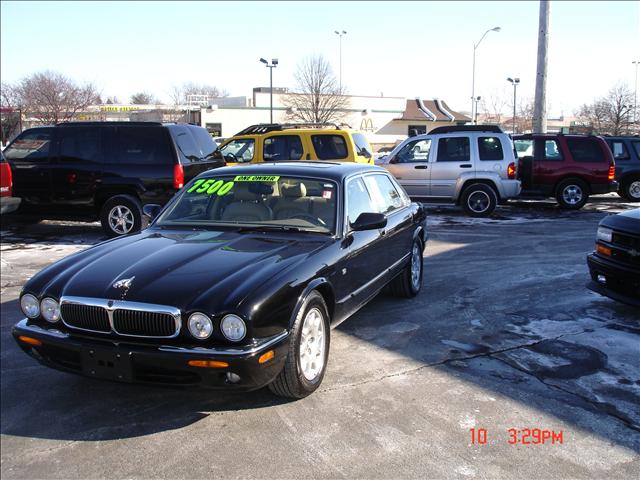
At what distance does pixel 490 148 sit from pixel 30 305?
37.5ft

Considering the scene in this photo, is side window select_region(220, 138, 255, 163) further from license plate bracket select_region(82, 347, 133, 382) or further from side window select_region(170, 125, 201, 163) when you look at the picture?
license plate bracket select_region(82, 347, 133, 382)

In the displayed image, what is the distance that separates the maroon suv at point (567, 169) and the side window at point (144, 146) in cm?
913

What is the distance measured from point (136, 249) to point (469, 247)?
22.2 feet

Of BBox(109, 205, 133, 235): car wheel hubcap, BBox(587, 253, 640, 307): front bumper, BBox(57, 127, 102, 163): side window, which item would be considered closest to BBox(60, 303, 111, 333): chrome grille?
BBox(587, 253, 640, 307): front bumper

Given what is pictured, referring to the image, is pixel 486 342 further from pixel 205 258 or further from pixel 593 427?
pixel 205 258

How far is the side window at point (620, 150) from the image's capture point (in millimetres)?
16109

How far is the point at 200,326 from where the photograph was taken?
10.9ft

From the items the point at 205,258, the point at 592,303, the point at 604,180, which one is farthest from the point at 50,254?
the point at 604,180

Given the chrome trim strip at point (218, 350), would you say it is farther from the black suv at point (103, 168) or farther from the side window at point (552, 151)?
the side window at point (552, 151)

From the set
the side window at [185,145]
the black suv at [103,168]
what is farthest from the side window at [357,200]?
the side window at [185,145]

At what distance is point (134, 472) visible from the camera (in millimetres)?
3092
